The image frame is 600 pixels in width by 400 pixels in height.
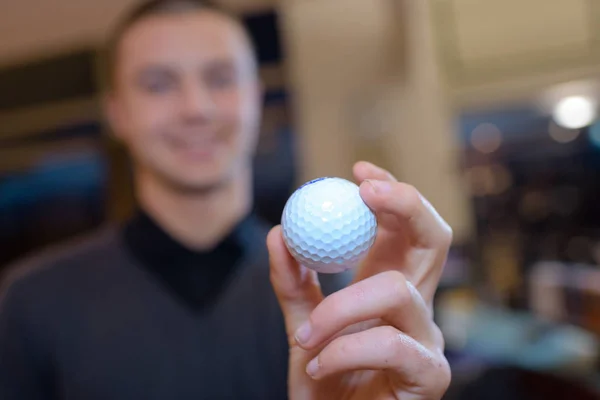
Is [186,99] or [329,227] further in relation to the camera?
[186,99]

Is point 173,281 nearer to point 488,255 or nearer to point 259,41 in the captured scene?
point 488,255

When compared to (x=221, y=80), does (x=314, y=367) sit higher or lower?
lower

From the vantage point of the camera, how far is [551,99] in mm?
1335

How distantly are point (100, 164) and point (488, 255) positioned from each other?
141 centimetres

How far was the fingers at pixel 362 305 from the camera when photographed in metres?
0.33

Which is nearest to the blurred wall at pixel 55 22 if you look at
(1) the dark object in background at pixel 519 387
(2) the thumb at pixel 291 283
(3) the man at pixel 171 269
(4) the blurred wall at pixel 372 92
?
(4) the blurred wall at pixel 372 92

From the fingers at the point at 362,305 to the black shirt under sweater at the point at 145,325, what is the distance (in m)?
0.24

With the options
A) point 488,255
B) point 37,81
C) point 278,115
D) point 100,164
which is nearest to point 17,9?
point 37,81

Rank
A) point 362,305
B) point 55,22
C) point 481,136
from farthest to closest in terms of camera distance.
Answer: point 55,22
point 481,136
point 362,305

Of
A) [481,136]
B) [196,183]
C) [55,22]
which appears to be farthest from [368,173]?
[55,22]

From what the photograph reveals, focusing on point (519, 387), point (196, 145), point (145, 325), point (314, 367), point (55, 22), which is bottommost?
point (519, 387)

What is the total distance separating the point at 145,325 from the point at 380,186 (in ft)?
1.46

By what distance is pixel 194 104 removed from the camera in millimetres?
725

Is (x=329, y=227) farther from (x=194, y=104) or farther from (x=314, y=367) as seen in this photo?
(x=194, y=104)
